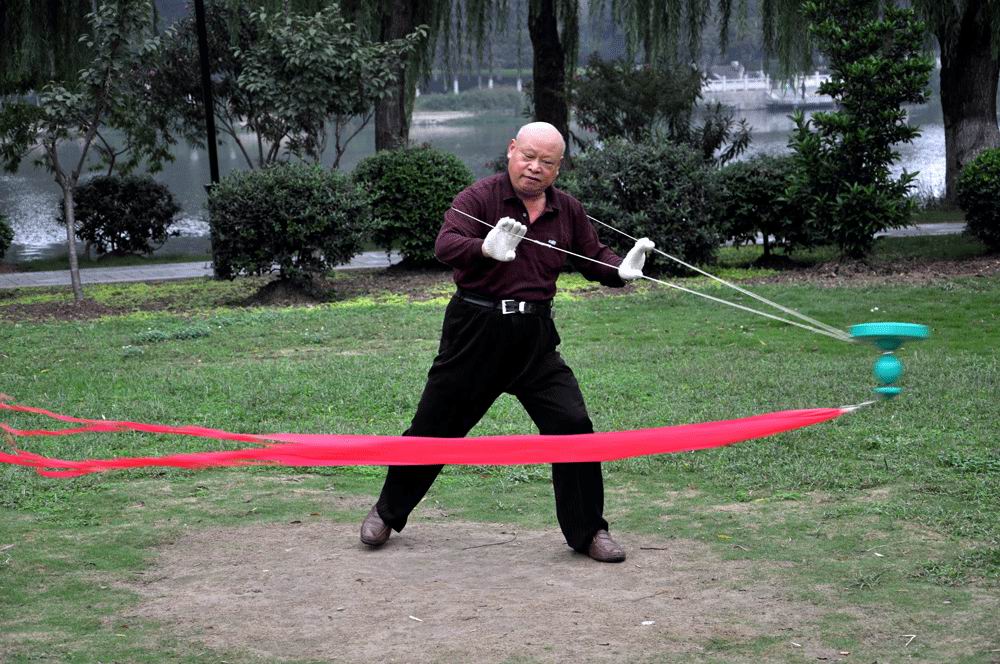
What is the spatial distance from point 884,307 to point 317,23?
29.2 feet

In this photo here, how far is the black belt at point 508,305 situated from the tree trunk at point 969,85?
55.1ft

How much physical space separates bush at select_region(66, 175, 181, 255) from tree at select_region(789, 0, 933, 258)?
10798 mm

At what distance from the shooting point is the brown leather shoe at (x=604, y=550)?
5.38m

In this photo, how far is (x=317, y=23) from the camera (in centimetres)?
1716

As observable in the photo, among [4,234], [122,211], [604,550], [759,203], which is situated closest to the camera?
[604,550]

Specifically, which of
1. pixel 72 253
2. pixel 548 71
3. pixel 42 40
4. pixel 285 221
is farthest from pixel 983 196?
pixel 42 40

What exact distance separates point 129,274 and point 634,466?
13041mm

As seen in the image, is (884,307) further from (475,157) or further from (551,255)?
(475,157)

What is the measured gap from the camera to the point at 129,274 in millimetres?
18406

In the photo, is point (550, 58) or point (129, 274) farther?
point (550, 58)

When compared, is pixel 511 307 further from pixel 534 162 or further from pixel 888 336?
pixel 888 336

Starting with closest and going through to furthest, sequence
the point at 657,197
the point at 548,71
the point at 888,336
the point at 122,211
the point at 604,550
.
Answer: the point at 888,336, the point at 604,550, the point at 657,197, the point at 122,211, the point at 548,71

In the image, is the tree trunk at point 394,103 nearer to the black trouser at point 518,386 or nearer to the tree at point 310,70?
the tree at point 310,70

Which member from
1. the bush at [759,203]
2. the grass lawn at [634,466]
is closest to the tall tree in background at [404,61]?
the bush at [759,203]
